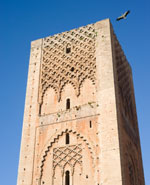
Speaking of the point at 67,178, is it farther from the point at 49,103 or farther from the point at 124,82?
the point at 124,82

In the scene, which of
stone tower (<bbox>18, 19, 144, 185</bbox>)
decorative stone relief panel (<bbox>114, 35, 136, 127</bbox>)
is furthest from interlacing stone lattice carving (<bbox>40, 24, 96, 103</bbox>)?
decorative stone relief panel (<bbox>114, 35, 136, 127</bbox>)

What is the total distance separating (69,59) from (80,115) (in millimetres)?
3309

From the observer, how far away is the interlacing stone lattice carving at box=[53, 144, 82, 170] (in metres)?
11.6

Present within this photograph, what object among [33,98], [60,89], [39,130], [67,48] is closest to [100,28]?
[67,48]

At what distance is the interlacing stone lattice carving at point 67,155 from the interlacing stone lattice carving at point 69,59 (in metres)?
2.56

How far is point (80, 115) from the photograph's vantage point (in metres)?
12.5

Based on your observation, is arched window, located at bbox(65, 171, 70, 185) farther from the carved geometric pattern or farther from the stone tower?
the carved geometric pattern

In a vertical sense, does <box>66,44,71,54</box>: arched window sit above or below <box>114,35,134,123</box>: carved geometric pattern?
above

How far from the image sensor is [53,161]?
1191cm

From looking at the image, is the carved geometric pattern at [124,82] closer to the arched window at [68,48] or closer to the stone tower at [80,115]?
the stone tower at [80,115]

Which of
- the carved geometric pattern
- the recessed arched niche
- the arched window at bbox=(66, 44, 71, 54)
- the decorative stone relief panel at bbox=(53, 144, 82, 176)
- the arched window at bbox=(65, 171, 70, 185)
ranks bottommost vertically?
the arched window at bbox=(65, 171, 70, 185)

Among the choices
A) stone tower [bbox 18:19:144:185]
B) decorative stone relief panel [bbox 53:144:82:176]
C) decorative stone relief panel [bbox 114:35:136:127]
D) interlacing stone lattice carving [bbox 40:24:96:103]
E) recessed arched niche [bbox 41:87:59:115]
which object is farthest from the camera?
decorative stone relief panel [bbox 114:35:136:127]

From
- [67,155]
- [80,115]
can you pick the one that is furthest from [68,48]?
[67,155]

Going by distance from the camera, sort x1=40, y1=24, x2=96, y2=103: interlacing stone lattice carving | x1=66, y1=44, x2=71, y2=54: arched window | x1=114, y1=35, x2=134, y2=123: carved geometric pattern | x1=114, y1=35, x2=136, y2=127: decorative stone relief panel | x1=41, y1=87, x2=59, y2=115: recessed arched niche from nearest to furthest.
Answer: x1=41, y1=87, x2=59, y2=115: recessed arched niche < x1=40, y1=24, x2=96, y2=103: interlacing stone lattice carving < x1=114, y1=35, x2=136, y2=127: decorative stone relief panel < x1=114, y1=35, x2=134, y2=123: carved geometric pattern < x1=66, y1=44, x2=71, y2=54: arched window
